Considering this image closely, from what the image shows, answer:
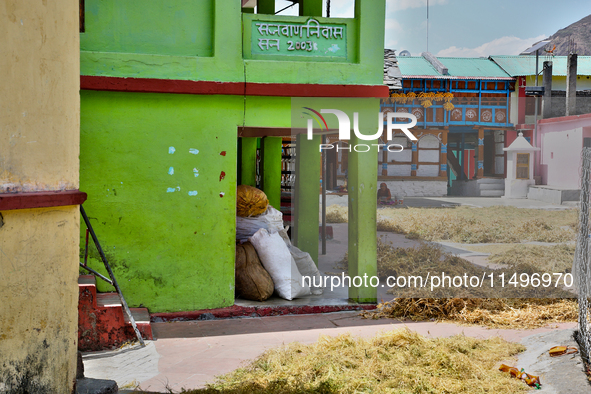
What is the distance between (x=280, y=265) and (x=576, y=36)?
106062 millimetres

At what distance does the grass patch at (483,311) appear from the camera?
23.6 feet

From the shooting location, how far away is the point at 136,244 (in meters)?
7.07

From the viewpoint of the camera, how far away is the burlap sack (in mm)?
8453

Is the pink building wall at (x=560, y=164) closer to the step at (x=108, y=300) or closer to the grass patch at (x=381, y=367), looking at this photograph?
the grass patch at (x=381, y=367)

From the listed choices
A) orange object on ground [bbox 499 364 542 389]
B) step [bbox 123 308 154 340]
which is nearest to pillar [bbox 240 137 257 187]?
step [bbox 123 308 154 340]

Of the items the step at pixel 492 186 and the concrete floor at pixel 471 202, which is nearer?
the concrete floor at pixel 471 202

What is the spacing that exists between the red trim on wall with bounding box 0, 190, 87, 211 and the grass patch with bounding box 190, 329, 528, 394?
186 cm

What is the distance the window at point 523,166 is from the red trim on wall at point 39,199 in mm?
11721

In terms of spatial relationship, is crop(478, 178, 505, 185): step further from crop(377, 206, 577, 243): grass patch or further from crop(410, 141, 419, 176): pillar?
crop(377, 206, 577, 243): grass patch

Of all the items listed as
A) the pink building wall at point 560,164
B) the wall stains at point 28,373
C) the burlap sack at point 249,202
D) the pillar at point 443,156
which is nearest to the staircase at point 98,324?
the wall stains at point 28,373

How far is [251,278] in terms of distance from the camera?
25.7 feet

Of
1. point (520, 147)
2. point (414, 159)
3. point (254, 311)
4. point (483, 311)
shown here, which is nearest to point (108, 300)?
point (254, 311)

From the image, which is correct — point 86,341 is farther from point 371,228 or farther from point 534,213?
point 534,213

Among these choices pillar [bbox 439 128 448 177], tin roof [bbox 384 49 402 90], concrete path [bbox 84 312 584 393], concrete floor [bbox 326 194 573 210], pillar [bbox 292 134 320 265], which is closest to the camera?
concrete path [bbox 84 312 584 393]
